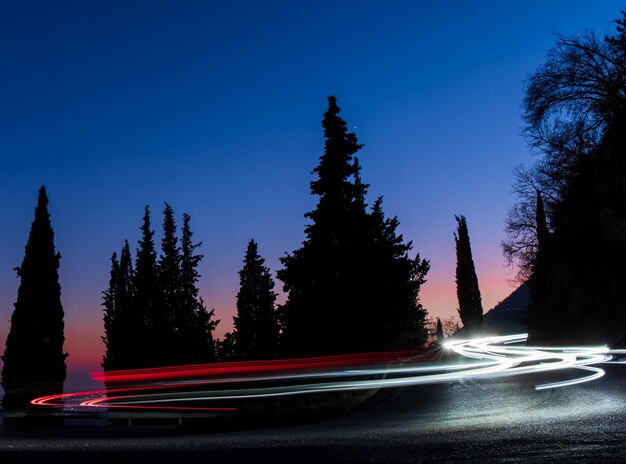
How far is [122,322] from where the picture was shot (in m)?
56.7

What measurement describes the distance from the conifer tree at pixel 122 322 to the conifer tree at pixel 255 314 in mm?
9851

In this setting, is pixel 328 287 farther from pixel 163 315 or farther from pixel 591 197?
pixel 163 315

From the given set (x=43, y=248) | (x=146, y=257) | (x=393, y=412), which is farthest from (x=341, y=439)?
(x=146, y=257)

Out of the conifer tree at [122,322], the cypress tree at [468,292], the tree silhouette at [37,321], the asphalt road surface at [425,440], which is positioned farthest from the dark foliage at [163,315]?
the asphalt road surface at [425,440]

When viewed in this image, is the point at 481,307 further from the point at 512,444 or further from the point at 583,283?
the point at 512,444

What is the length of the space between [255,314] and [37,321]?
28024 mm

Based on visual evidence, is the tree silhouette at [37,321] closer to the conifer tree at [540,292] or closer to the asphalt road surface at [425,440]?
the asphalt road surface at [425,440]

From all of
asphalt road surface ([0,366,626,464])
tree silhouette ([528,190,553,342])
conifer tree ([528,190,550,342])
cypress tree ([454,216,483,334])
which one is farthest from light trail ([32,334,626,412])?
cypress tree ([454,216,483,334])

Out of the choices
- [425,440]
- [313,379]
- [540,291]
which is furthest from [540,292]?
[425,440]

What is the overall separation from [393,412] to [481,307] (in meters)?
58.9

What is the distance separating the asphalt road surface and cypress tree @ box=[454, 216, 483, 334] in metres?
56.9

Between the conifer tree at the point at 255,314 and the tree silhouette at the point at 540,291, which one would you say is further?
the conifer tree at the point at 255,314

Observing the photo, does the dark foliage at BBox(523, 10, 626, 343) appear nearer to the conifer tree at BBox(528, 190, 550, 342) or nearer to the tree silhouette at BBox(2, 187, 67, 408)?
the conifer tree at BBox(528, 190, 550, 342)

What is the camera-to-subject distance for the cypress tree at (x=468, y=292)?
221 ft
